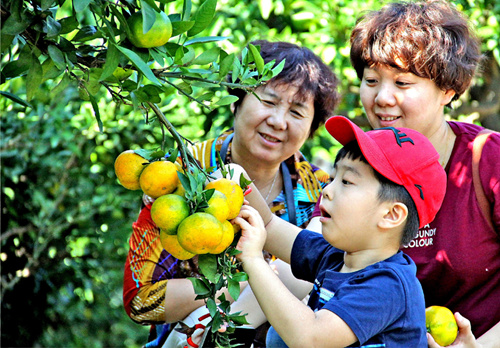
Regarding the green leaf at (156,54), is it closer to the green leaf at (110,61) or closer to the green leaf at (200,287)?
the green leaf at (110,61)

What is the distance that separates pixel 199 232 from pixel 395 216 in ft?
2.19

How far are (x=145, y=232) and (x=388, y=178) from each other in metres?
1.03

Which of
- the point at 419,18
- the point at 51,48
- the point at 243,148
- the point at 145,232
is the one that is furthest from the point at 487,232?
the point at 51,48

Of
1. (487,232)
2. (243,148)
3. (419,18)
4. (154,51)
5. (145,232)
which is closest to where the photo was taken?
(154,51)

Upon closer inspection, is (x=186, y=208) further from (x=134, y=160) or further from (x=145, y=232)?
(x=145, y=232)

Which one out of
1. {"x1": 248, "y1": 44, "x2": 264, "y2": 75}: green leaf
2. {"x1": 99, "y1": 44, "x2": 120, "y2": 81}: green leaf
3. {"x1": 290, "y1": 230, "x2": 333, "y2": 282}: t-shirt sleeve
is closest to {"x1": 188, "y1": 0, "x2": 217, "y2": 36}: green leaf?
{"x1": 248, "y1": 44, "x2": 264, "y2": 75}: green leaf

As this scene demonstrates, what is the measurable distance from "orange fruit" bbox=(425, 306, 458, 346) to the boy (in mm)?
121

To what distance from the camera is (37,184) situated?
405 centimetres

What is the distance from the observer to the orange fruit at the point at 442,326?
5.95 feet

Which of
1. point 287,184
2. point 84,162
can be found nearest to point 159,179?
point 287,184

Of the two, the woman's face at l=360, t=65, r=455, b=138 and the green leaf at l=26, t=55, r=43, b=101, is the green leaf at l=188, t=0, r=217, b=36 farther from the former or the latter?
the woman's face at l=360, t=65, r=455, b=138

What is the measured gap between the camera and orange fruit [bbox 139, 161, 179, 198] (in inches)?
58.1

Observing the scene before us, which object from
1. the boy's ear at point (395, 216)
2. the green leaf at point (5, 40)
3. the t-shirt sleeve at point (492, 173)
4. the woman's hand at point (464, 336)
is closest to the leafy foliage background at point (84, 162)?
the t-shirt sleeve at point (492, 173)

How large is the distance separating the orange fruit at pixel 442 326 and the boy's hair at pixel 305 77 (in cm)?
109
